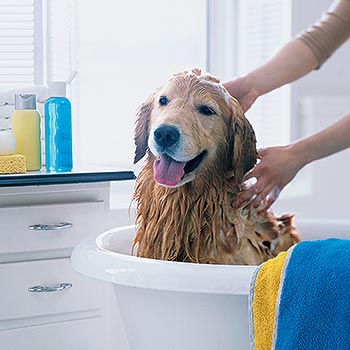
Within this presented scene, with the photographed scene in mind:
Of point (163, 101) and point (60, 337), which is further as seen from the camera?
point (60, 337)

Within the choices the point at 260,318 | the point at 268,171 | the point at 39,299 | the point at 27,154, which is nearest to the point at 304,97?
the point at 268,171

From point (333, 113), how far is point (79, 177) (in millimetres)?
950

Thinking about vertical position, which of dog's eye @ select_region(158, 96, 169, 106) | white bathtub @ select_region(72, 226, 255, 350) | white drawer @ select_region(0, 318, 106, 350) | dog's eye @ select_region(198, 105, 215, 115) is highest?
dog's eye @ select_region(158, 96, 169, 106)

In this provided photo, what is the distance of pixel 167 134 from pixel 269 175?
0.37 metres

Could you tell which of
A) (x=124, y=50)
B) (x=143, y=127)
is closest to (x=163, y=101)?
(x=143, y=127)

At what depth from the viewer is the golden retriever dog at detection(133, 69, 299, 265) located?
173cm

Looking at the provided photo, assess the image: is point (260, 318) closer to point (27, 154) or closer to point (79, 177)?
point (79, 177)

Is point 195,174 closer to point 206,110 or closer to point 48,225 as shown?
point 206,110

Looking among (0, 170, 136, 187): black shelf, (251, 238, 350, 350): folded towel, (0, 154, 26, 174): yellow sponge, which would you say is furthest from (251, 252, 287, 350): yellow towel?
(0, 154, 26, 174): yellow sponge

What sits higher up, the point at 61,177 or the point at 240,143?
the point at 240,143

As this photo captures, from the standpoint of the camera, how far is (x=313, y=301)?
1.38m

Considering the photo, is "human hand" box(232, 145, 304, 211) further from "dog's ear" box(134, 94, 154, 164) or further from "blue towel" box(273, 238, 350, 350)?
"blue towel" box(273, 238, 350, 350)

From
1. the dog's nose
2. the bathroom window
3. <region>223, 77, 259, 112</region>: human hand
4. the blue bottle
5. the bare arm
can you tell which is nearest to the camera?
the dog's nose

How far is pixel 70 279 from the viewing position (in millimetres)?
2172
